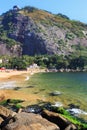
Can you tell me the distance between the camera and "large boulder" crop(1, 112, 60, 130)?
2725 cm

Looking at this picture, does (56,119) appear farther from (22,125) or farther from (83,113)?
(83,113)

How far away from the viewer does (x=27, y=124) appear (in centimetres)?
2772

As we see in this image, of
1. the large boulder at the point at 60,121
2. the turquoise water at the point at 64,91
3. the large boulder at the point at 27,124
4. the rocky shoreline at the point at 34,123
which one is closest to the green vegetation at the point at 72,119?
the large boulder at the point at 60,121

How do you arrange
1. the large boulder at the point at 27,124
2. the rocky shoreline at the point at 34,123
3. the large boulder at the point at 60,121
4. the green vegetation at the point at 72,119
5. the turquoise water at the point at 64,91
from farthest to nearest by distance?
the turquoise water at the point at 64,91, the green vegetation at the point at 72,119, the large boulder at the point at 60,121, the rocky shoreline at the point at 34,123, the large boulder at the point at 27,124

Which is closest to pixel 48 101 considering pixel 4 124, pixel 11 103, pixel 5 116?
pixel 11 103

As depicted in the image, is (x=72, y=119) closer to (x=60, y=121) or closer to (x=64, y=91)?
(x=60, y=121)

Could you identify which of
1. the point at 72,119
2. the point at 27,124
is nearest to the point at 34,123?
the point at 27,124

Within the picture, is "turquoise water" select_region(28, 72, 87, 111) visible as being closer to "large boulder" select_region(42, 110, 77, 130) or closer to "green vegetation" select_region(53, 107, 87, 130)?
"green vegetation" select_region(53, 107, 87, 130)

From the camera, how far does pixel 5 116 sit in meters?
33.5

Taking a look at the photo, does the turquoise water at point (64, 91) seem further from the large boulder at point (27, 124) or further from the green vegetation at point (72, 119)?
the large boulder at point (27, 124)

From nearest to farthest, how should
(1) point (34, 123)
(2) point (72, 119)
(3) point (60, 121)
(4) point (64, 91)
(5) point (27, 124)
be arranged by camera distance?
(5) point (27, 124) → (1) point (34, 123) → (3) point (60, 121) → (2) point (72, 119) → (4) point (64, 91)

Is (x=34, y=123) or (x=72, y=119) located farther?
(x=72, y=119)

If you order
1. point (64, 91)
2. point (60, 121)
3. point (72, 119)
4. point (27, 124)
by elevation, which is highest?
point (27, 124)

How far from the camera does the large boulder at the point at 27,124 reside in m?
27.2
